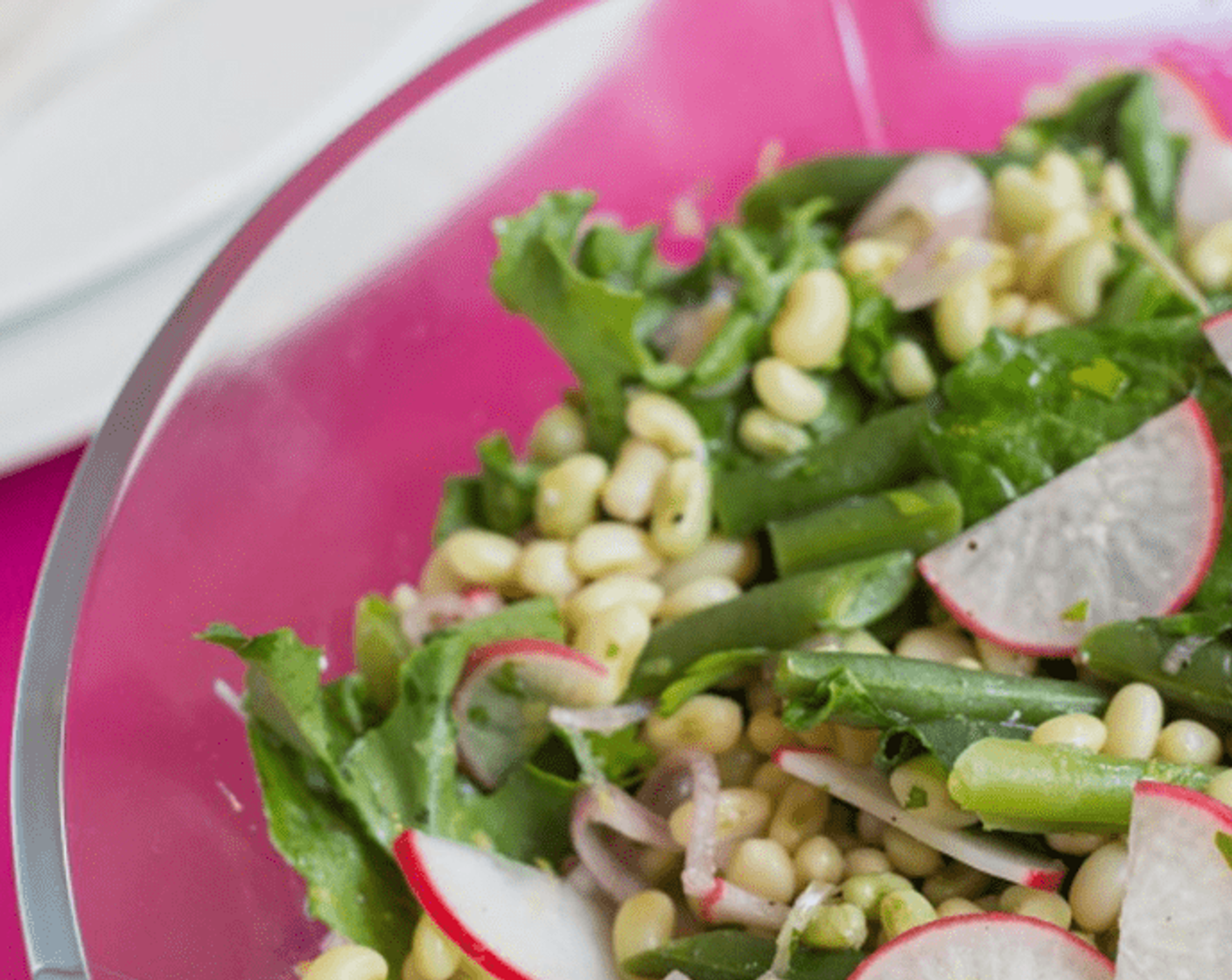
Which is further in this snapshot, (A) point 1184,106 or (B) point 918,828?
(A) point 1184,106

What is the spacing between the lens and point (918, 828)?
96 centimetres

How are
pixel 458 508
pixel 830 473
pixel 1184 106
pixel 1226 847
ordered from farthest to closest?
pixel 1184 106 < pixel 458 508 < pixel 830 473 < pixel 1226 847

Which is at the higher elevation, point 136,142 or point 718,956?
point 136,142

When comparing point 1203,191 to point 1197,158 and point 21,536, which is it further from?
point 21,536

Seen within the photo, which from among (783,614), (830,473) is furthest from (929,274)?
(783,614)

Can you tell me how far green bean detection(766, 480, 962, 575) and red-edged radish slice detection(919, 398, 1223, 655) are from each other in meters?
0.02

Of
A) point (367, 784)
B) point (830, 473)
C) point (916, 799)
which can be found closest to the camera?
point (916, 799)

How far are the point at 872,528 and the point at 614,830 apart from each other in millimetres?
251

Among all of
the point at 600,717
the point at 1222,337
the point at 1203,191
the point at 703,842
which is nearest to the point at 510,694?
the point at 600,717

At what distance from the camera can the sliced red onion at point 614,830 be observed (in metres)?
1.04

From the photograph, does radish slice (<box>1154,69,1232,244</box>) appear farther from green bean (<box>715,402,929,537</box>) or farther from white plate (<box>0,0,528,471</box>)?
white plate (<box>0,0,528,471</box>)

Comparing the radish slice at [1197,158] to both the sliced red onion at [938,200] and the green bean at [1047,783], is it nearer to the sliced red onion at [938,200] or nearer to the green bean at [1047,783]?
the sliced red onion at [938,200]

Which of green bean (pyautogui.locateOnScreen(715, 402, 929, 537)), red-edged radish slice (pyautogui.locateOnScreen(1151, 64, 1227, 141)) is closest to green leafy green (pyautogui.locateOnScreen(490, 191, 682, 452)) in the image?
green bean (pyautogui.locateOnScreen(715, 402, 929, 537))

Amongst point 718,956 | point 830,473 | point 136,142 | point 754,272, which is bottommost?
point 718,956
